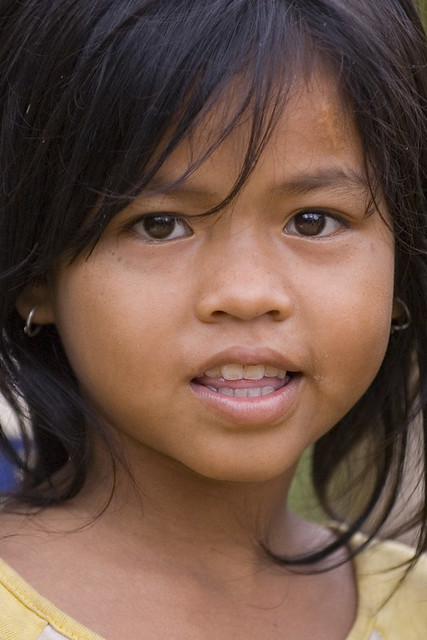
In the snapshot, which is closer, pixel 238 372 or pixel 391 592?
pixel 238 372

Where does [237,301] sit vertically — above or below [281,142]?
below

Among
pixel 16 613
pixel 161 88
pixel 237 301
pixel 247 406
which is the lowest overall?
pixel 16 613

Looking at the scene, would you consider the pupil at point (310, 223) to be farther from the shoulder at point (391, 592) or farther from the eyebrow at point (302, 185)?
the shoulder at point (391, 592)

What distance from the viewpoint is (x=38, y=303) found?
1.75 metres

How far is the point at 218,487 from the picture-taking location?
5.89 ft

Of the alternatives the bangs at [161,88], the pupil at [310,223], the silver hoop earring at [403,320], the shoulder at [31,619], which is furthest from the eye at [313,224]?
the shoulder at [31,619]

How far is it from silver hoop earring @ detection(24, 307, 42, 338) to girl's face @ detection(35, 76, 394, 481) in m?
0.07

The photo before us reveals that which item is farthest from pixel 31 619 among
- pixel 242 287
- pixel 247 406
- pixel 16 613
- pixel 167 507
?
pixel 242 287

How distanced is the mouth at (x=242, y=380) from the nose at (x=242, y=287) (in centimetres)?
8

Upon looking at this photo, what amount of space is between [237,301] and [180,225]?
5.9 inches

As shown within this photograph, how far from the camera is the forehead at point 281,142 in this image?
154 cm

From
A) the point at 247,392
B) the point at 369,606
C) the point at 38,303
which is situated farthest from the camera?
the point at 369,606

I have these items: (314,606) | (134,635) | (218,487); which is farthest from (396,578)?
(134,635)

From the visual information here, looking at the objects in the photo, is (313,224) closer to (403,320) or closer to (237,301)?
(237,301)
